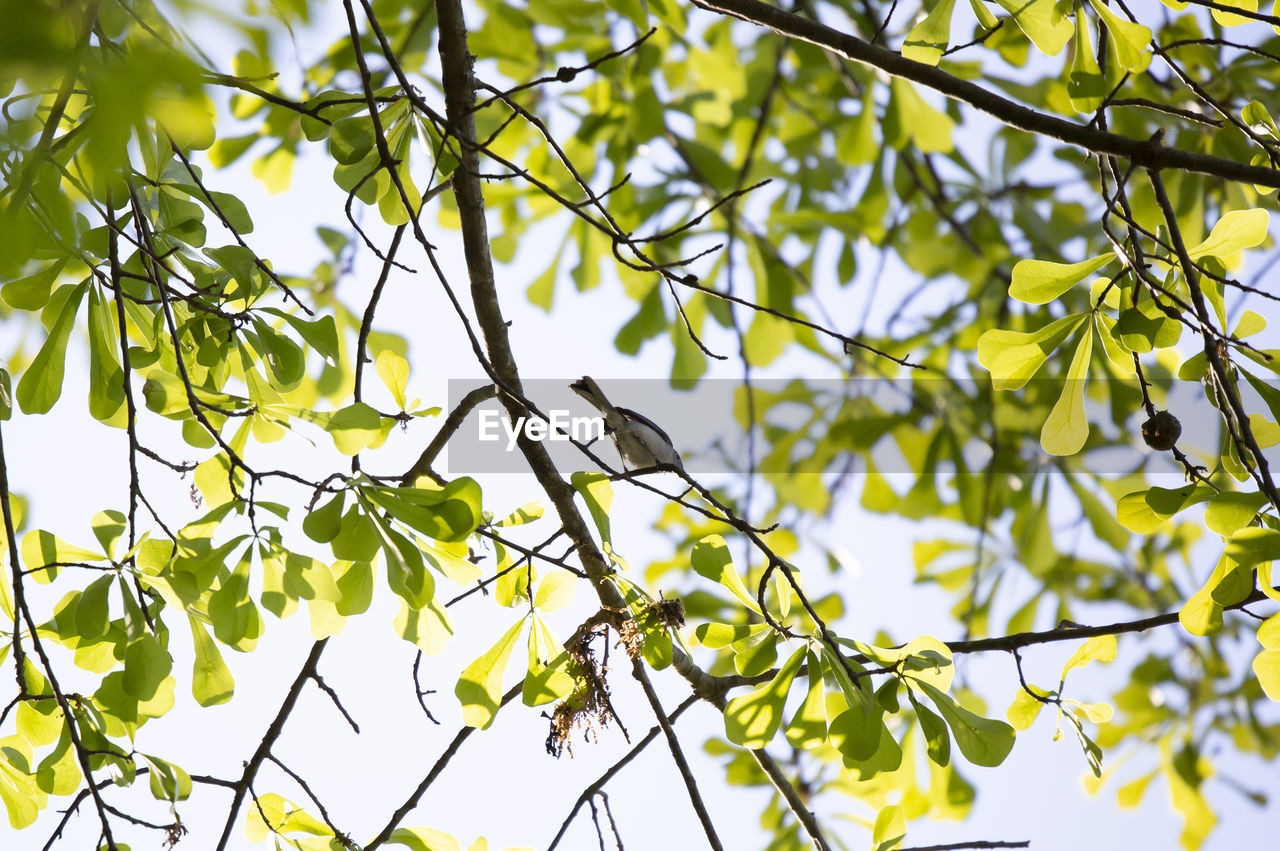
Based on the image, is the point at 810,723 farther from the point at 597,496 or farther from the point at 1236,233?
the point at 1236,233

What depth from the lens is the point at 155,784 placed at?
1.32 m

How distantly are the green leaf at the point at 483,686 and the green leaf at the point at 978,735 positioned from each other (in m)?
0.63

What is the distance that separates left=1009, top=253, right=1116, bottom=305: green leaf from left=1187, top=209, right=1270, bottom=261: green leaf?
0.48ft

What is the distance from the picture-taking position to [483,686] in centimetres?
138

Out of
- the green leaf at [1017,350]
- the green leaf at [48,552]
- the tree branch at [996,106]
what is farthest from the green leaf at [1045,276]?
the green leaf at [48,552]

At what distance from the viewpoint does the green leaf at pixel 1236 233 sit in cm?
125

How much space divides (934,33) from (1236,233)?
551 millimetres

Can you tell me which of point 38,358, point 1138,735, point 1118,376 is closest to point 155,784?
point 38,358

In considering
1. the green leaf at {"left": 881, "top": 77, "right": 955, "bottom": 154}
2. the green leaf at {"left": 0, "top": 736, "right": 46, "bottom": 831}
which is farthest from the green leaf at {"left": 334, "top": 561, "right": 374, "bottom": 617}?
the green leaf at {"left": 881, "top": 77, "right": 955, "bottom": 154}

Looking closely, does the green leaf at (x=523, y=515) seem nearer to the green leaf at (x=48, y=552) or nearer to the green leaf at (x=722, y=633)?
the green leaf at (x=722, y=633)

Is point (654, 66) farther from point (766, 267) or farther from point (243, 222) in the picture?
point (243, 222)

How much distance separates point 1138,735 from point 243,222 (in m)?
4.87

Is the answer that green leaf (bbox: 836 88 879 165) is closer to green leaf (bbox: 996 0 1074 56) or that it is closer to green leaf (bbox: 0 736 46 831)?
green leaf (bbox: 996 0 1074 56)

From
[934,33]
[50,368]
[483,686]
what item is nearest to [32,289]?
[50,368]
